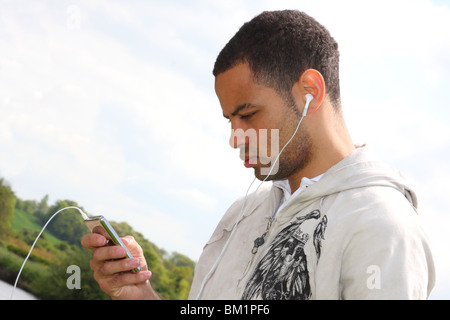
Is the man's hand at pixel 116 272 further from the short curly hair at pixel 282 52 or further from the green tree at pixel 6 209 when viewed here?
the green tree at pixel 6 209

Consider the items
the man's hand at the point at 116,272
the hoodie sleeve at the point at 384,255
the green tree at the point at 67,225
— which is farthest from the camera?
the green tree at the point at 67,225

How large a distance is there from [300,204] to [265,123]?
1.15 ft

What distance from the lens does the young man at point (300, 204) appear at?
5.11ft

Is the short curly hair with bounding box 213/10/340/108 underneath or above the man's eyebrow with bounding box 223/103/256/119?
above

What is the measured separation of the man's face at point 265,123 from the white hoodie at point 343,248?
183mm

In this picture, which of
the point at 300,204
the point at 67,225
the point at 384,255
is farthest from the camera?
the point at 67,225

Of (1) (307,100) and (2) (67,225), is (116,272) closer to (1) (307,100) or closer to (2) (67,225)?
(1) (307,100)

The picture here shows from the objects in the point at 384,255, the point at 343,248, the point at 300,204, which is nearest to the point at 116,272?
the point at 300,204

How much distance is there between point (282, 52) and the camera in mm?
2150

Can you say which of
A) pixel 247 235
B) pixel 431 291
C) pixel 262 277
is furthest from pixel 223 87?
pixel 431 291

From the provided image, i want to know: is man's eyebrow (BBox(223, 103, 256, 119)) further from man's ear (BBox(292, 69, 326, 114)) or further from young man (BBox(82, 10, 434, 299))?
man's ear (BBox(292, 69, 326, 114))

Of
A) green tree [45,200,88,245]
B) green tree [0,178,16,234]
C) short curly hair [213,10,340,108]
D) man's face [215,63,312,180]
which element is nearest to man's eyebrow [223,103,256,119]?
man's face [215,63,312,180]

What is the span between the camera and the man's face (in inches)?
79.9

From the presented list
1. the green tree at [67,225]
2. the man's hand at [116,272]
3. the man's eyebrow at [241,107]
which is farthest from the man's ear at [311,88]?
the green tree at [67,225]
